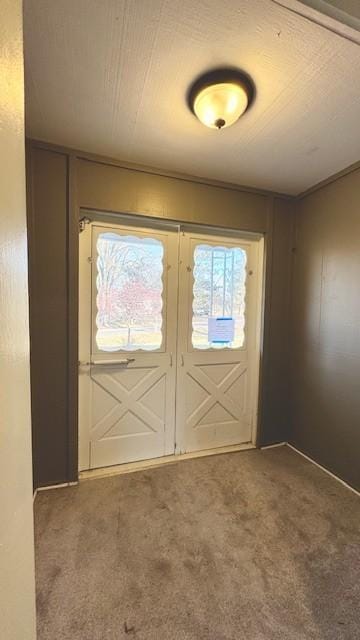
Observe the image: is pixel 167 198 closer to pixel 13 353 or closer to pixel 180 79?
pixel 180 79

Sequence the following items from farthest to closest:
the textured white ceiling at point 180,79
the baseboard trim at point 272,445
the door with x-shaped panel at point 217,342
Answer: the baseboard trim at point 272,445 < the door with x-shaped panel at point 217,342 < the textured white ceiling at point 180,79

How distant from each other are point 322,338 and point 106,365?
6.36 feet

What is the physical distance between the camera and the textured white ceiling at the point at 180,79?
1.13 m

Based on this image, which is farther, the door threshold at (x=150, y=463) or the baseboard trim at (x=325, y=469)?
the door threshold at (x=150, y=463)

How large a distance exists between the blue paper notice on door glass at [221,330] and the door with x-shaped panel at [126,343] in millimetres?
378

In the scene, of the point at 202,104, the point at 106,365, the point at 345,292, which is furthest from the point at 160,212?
the point at 345,292

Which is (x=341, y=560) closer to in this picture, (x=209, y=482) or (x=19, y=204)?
(x=209, y=482)

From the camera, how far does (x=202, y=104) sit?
4.82 ft

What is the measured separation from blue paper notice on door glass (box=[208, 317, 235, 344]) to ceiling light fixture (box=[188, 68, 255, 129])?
158cm

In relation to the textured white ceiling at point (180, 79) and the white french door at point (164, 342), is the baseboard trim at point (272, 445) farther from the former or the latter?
the textured white ceiling at point (180, 79)

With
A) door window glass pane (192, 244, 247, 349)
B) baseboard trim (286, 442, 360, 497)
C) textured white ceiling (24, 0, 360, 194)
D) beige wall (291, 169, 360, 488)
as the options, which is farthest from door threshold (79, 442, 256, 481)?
textured white ceiling (24, 0, 360, 194)

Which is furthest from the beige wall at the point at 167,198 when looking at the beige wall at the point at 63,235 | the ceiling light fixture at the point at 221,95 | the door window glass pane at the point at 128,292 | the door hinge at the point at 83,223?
the ceiling light fixture at the point at 221,95

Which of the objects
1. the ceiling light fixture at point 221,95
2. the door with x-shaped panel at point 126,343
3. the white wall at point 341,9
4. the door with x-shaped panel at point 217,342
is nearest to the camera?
the white wall at point 341,9

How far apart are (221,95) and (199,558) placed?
2497mm
